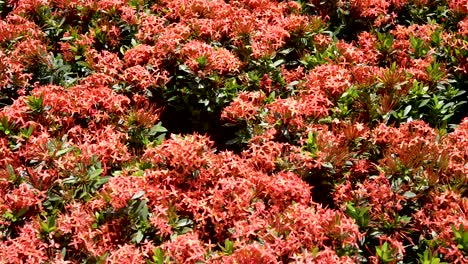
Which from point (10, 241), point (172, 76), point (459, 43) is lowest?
point (10, 241)

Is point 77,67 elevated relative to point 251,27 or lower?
lower

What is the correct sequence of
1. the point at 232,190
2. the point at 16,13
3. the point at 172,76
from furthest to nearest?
the point at 16,13, the point at 172,76, the point at 232,190

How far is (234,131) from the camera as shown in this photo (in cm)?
398

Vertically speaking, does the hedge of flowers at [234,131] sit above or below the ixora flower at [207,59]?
below

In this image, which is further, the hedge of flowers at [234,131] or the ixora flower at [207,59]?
the ixora flower at [207,59]

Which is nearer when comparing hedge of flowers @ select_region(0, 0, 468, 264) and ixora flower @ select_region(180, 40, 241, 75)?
hedge of flowers @ select_region(0, 0, 468, 264)

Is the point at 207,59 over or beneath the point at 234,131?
over

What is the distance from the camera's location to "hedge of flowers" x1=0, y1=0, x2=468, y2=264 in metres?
3.06

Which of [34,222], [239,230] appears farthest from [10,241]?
[239,230]

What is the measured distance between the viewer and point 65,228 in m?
3.02

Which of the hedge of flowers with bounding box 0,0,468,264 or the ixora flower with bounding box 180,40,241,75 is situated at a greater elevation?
the ixora flower with bounding box 180,40,241,75

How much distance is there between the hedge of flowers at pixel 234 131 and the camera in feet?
10.0

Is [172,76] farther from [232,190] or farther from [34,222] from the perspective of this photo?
[34,222]

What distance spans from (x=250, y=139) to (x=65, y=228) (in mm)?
1329
